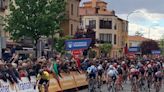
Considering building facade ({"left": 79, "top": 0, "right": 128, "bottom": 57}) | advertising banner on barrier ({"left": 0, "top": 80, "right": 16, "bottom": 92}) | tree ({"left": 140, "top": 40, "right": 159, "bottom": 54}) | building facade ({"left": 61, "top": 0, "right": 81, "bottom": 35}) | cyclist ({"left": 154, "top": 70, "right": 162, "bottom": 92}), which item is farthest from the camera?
tree ({"left": 140, "top": 40, "right": 159, "bottom": 54})

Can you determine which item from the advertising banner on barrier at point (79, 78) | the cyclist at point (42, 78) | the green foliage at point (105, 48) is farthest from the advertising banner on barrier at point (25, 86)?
the green foliage at point (105, 48)

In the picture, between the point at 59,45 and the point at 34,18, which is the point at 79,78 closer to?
the point at 34,18

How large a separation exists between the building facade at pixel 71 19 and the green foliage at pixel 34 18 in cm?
2964

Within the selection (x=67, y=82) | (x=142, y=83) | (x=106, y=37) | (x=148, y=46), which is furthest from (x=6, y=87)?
(x=148, y=46)

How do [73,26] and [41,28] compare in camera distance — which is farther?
[73,26]

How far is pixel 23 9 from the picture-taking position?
37.5 meters

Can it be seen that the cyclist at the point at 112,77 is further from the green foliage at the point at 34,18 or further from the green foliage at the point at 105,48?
the green foliage at the point at 105,48

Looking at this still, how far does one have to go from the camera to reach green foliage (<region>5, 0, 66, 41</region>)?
3669 centimetres

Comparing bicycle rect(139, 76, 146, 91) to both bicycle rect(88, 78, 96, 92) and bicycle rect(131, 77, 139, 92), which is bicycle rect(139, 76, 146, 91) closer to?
bicycle rect(131, 77, 139, 92)

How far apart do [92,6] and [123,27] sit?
388 inches

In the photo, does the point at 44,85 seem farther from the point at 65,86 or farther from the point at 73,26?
the point at 73,26

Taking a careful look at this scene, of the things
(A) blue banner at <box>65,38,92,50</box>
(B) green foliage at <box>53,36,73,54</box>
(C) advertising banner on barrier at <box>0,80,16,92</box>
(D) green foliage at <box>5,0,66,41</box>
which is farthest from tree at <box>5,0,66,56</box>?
(C) advertising banner on barrier at <box>0,80,16,92</box>

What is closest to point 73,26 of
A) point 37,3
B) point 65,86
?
point 37,3

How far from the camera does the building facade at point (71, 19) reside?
68625 mm
